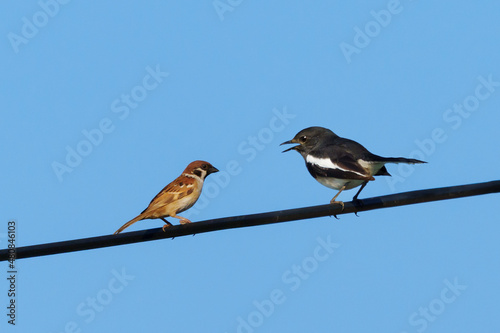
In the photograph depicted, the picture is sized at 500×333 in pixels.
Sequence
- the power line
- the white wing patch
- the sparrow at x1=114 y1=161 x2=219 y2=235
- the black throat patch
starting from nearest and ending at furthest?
the power line, the white wing patch, the sparrow at x1=114 y1=161 x2=219 y2=235, the black throat patch

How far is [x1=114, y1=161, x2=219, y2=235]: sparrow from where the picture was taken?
1090 cm

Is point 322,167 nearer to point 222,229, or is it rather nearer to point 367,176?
point 367,176

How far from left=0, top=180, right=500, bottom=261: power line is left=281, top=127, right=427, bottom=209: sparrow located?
1.94 m

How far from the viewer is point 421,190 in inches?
296

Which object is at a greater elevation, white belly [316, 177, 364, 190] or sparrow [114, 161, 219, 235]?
sparrow [114, 161, 219, 235]

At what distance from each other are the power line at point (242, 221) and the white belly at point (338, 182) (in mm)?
2313

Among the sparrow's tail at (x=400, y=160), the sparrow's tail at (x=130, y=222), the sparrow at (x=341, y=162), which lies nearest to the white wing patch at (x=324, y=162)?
the sparrow at (x=341, y=162)

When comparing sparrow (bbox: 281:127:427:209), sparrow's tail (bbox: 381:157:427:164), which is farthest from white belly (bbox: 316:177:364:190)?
sparrow's tail (bbox: 381:157:427:164)

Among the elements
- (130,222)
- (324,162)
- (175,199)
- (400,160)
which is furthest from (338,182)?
(130,222)

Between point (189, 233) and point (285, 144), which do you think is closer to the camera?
point (189, 233)

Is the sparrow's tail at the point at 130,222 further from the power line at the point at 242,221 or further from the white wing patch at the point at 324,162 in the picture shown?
the white wing patch at the point at 324,162

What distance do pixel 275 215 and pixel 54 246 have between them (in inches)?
94.1

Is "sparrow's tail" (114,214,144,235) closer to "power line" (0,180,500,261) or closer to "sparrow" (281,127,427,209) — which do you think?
"power line" (0,180,500,261)

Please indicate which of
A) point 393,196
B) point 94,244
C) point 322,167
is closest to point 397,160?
point 322,167
